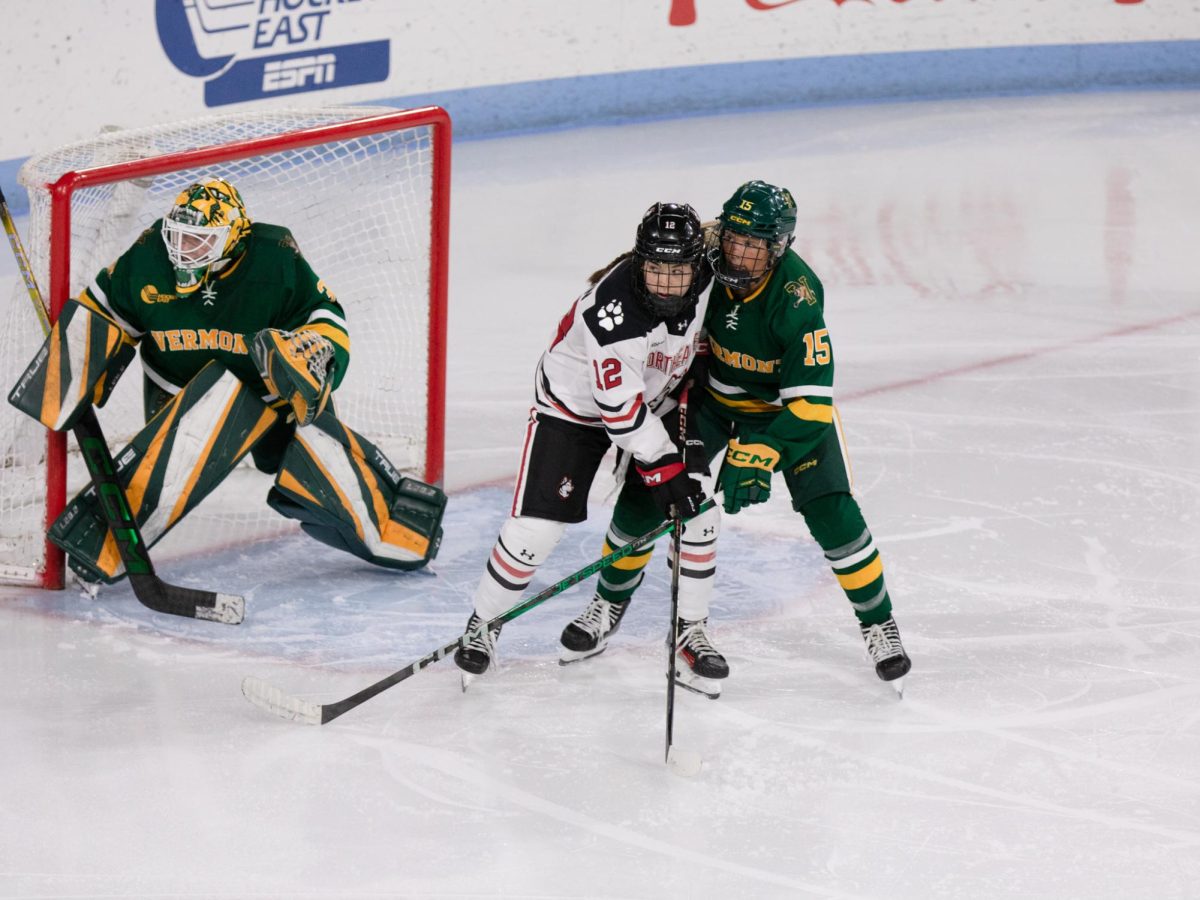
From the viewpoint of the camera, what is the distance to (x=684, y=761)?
9.52 ft

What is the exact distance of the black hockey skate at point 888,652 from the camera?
10.5 feet

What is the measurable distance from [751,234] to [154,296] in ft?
4.44

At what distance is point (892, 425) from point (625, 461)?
162 cm

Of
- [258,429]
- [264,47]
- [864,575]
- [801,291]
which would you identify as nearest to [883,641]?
[864,575]

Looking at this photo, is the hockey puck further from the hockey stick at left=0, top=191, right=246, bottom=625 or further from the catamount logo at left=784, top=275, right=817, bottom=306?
the hockey stick at left=0, top=191, right=246, bottom=625

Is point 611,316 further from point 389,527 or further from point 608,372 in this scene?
point 389,527

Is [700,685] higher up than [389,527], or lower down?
lower down

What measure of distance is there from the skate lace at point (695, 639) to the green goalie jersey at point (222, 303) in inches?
37.1

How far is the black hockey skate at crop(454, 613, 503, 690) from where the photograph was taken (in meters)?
3.20

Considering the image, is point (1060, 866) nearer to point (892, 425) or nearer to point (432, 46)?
point (892, 425)

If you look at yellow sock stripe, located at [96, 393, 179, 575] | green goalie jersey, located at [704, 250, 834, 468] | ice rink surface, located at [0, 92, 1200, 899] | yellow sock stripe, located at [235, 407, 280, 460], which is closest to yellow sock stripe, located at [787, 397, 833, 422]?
green goalie jersey, located at [704, 250, 834, 468]

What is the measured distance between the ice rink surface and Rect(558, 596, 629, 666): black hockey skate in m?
0.04

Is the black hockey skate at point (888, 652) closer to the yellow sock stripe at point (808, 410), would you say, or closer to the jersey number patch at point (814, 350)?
the yellow sock stripe at point (808, 410)

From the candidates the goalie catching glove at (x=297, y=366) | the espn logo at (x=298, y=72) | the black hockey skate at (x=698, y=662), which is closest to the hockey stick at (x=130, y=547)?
the goalie catching glove at (x=297, y=366)
